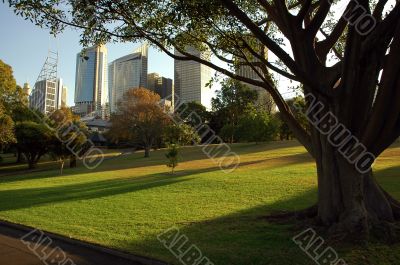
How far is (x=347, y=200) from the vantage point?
31.7ft

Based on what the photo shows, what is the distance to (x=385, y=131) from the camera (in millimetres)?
9305

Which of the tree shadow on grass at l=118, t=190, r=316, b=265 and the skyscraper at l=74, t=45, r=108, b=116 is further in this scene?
the skyscraper at l=74, t=45, r=108, b=116

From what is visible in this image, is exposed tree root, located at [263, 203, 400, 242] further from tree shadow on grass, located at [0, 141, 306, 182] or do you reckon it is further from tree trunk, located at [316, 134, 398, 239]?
tree shadow on grass, located at [0, 141, 306, 182]

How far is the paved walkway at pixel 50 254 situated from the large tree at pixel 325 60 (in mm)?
4791

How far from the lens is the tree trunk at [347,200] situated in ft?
30.2

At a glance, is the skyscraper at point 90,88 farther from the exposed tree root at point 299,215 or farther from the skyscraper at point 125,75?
the exposed tree root at point 299,215

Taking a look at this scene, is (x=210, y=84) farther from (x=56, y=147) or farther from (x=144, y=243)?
(x=56, y=147)

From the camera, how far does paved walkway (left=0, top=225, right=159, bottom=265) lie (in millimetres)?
8445

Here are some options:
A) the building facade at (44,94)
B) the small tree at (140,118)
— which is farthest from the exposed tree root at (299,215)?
the building facade at (44,94)

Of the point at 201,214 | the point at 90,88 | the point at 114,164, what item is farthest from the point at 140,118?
the point at 90,88

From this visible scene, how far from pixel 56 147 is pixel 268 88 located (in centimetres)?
3929

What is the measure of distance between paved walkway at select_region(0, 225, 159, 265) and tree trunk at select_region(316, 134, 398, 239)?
4408 mm

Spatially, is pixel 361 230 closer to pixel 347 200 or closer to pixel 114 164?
pixel 347 200

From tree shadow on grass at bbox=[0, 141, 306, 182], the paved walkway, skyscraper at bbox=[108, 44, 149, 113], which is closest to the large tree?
the paved walkway
